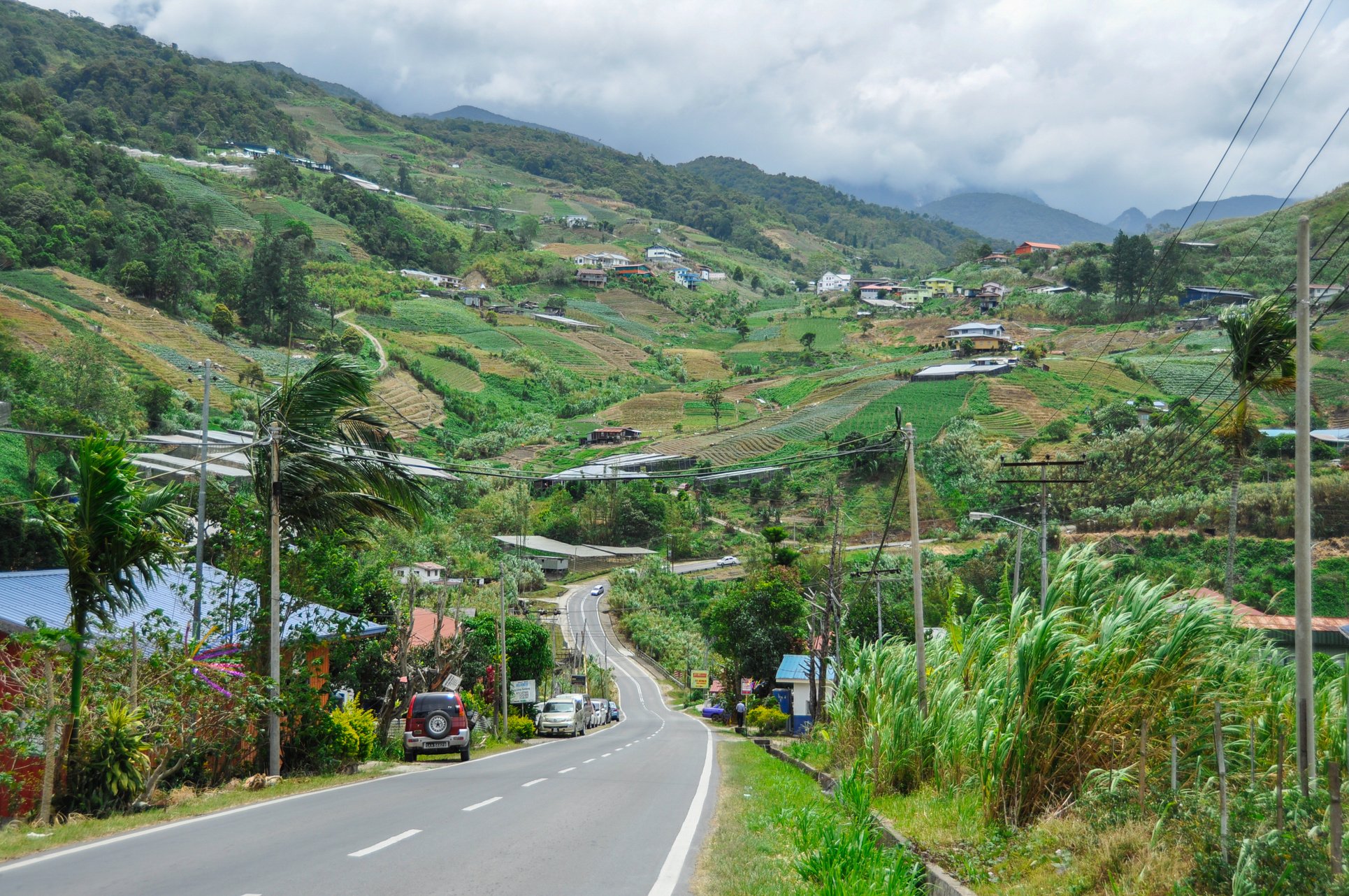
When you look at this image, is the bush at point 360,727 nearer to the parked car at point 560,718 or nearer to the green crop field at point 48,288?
the parked car at point 560,718

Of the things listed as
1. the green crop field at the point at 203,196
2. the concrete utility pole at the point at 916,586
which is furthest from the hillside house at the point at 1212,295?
the green crop field at the point at 203,196

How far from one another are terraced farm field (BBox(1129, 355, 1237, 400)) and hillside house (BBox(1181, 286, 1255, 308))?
15242mm

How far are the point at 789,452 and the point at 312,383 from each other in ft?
221

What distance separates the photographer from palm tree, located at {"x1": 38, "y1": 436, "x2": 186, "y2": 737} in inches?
441

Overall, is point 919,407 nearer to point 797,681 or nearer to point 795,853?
point 797,681

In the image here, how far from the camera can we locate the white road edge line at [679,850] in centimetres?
736

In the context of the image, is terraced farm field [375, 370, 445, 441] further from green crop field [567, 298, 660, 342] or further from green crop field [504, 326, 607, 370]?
green crop field [567, 298, 660, 342]

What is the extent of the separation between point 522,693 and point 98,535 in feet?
93.4

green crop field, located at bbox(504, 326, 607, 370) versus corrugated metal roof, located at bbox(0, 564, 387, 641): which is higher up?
green crop field, located at bbox(504, 326, 607, 370)

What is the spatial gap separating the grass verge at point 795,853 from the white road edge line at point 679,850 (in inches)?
7.0

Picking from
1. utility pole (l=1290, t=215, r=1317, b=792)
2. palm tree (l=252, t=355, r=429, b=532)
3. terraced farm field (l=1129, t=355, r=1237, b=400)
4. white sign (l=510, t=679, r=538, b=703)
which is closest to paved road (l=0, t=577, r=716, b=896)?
utility pole (l=1290, t=215, r=1317, b=792)

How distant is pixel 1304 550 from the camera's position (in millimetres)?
6395

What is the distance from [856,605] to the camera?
4766cm

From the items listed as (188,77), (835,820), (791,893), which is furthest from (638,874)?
(188,77)
